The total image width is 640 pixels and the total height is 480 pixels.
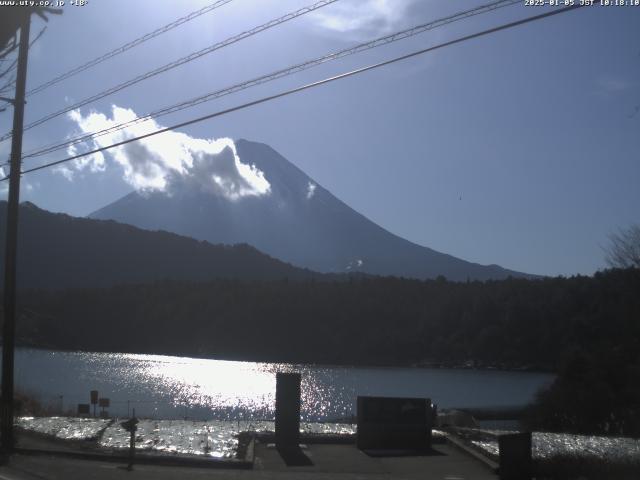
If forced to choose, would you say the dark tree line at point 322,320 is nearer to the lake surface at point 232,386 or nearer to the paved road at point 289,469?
the lake surface at point 232,386

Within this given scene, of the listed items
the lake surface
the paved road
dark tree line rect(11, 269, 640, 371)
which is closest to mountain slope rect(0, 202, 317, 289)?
dark tree line rect(11, 269, 640, 371)

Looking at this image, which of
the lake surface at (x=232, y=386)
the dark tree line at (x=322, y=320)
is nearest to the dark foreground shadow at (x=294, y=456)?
the lake surface at (x=232, y=386)

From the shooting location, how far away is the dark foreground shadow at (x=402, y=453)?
1618cm

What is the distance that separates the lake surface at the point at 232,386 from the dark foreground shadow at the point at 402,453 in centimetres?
2054

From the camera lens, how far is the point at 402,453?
16.4 metres

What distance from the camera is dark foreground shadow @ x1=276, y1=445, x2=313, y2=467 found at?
1493cm

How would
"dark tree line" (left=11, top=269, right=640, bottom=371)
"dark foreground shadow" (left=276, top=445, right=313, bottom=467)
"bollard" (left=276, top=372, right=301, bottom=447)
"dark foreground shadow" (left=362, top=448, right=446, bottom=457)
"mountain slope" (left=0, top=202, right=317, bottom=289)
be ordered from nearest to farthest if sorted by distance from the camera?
"dark foreground shadow" (left=276, top=445, right=313, bottom=467) → "dark foreground shadow" (left=362, top=448, right=446, bottom=457) → "bollard" (left=276, top=372, right=301, bottom=447) → "dark tree line" (left=11, top=269, right=640, bottom=371) → "mountain slope" (left=0, top=202, right=317, bottom=289)

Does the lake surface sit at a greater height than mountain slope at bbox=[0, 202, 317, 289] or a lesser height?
lesser

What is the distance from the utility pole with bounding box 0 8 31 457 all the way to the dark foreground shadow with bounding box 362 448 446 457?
7.41 metres

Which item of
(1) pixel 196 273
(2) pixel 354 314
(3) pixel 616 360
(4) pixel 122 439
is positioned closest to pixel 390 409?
(4) pixel 122 439

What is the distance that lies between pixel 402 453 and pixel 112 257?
5226 inches

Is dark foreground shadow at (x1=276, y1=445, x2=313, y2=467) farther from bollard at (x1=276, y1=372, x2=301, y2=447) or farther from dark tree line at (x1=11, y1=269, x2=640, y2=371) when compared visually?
dark tree line at (x1=11, y1=269, x2=640, y2=371)

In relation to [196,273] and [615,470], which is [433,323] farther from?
[615,470]

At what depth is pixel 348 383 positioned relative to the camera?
65.9 metres
